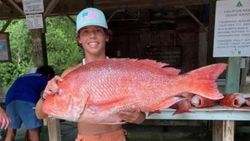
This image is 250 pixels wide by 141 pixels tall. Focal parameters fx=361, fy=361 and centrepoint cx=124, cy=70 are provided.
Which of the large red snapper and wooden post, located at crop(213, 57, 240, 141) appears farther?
wooden post, located at crop(213, 57, 240, 141)

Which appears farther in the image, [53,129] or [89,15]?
[53,129]

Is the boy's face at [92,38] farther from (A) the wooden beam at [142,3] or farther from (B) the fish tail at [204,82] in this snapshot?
(A) the wooden beam at [142,3]

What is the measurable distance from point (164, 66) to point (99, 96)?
374 mm

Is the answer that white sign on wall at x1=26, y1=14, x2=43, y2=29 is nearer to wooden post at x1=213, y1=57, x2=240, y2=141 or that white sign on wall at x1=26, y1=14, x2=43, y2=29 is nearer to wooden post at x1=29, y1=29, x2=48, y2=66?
wooden post at x1=29, y1=29, x2=48, y2=66

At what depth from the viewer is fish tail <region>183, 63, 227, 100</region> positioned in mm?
1662

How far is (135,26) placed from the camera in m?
11.2

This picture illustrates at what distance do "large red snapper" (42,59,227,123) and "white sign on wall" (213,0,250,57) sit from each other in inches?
79.6

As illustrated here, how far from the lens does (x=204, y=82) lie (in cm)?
167

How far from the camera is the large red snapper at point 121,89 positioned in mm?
1687

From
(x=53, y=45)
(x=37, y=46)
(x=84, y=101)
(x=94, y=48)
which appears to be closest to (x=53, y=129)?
(x=94, y=48)

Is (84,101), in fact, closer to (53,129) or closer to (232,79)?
(53,129)

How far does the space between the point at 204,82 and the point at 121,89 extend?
0.39 m

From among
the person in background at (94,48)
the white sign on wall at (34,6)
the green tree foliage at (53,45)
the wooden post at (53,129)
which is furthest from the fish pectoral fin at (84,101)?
the green tree foliage at (53,45)

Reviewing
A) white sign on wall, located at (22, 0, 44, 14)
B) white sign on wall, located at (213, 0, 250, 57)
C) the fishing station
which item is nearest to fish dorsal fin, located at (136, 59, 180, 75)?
the fishing station
